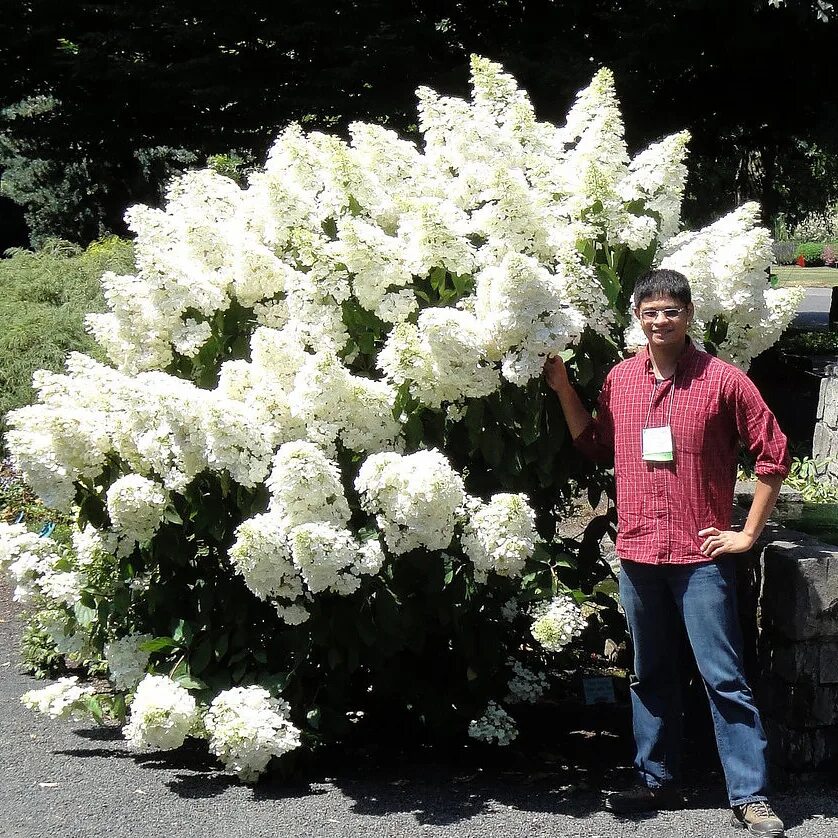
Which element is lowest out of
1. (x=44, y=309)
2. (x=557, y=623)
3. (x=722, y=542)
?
(x=557, y=623)

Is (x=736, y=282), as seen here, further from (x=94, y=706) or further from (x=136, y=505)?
(x=94, y=706)

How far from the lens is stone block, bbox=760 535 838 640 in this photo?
405cm

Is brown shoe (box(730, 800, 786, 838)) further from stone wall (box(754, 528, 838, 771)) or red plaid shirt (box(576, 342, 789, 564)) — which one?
red plaid shirt (box(576, 342, 789, 564))

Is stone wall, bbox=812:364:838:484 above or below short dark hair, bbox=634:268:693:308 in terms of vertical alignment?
below

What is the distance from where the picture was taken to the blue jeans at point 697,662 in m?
3.77

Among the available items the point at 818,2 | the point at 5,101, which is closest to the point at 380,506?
the point at 818,2

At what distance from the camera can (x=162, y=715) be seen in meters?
3.94

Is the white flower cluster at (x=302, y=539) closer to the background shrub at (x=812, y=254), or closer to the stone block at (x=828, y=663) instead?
the stone block at (x=828, y=663)

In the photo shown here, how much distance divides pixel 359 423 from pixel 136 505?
82cm


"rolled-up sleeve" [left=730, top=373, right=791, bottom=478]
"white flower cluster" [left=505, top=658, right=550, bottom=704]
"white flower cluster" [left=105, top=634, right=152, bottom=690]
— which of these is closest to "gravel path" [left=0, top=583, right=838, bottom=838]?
"white flower cluster" [left=505, top=658, right=550, bottom=704]

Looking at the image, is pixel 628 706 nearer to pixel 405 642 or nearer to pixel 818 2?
pixel 405 642

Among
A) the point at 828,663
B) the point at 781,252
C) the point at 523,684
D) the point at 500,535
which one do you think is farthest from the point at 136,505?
the point at 781,252

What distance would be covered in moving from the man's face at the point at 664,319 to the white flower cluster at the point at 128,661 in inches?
87.4

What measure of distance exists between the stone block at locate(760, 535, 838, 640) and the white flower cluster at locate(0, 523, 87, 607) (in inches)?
107
